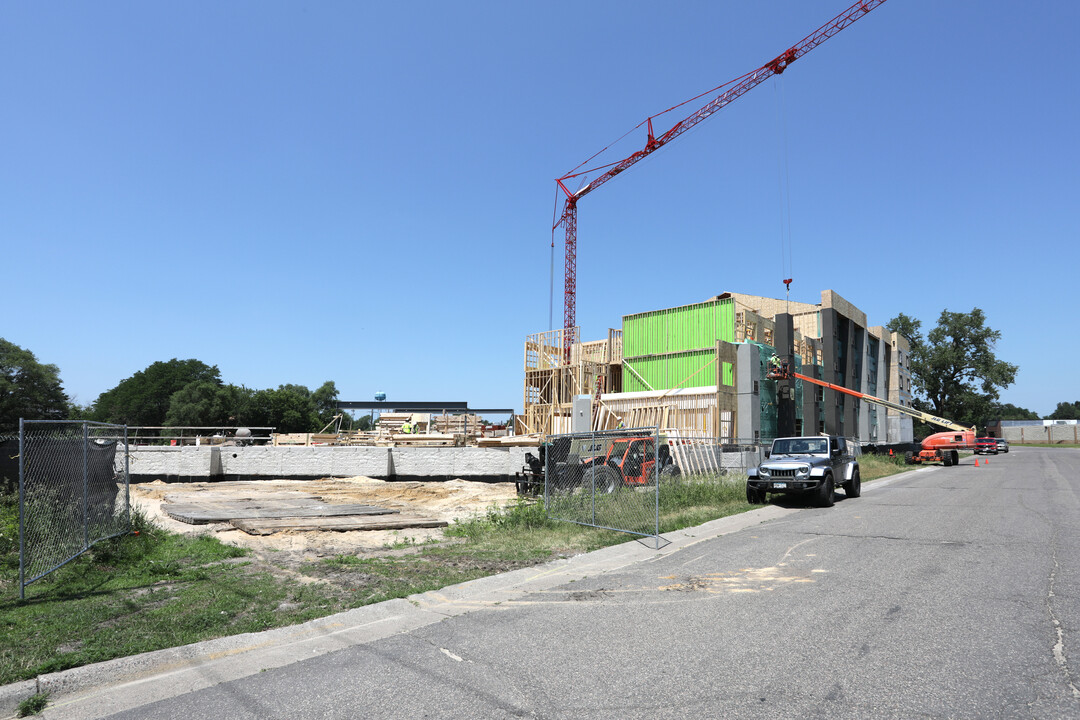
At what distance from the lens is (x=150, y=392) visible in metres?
89.2

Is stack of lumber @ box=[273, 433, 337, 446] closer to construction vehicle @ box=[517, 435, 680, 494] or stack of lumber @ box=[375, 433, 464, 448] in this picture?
stack of lumber @ box=[375, 433, 464, 448]

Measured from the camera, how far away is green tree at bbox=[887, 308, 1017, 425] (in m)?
84.2

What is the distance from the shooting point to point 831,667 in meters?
4.94

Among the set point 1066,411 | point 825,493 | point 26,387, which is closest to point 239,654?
point 825,493

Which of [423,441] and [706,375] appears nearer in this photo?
[423,441]

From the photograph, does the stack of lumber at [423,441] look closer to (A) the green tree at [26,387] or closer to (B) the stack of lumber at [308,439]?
(B) the stack of lumber at [308,439]

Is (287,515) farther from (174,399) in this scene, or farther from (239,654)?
(174,399)

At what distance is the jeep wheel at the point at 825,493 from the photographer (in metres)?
16.2

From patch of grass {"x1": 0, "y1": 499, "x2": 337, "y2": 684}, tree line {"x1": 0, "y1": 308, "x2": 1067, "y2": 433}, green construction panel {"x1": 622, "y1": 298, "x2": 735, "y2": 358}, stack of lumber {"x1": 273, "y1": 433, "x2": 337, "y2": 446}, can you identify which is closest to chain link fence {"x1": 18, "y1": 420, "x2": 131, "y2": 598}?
patch of grass {"x1": 0, "y1": 499, "x2": 337, "y2": 684}

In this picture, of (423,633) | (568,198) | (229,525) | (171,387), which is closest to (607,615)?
(423,633)

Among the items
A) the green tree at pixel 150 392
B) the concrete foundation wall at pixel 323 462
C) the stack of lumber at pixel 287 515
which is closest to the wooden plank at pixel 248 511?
the stack of lumber at pixel 287 515

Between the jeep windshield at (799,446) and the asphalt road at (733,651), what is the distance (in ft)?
26.0

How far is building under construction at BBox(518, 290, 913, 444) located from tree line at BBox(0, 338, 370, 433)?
53732 mm

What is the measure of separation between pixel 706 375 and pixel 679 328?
3.78 metres
